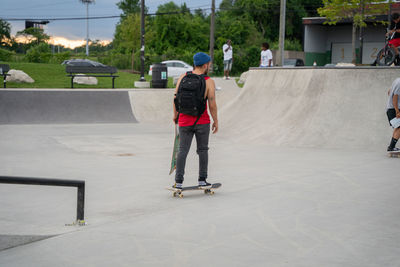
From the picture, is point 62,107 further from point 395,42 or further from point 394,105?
point 394,105

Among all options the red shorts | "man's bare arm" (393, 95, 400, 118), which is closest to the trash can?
the red shorts

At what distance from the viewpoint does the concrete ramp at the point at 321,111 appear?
1109 centimetres

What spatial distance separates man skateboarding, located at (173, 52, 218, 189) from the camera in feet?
19.8

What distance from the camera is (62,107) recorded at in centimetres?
1675

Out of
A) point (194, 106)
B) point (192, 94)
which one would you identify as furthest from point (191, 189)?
point (192, 94)

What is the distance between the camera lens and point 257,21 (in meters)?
66.3

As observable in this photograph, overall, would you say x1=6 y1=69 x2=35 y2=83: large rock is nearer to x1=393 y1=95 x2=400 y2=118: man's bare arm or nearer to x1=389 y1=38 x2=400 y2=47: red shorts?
x1=389 y1=38 x2=400 y2=47: red shorts

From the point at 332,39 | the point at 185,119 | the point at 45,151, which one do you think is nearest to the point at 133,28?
the point at 332,39

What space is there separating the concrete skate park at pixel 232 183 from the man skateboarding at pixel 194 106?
0.61 m

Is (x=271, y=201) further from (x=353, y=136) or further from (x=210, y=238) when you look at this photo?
(x=353, y=136)

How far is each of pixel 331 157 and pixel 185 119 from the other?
4.42 m

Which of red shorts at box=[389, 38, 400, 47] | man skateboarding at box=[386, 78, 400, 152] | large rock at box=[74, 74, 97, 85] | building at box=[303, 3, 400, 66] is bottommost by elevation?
man skateboarding at box=[386, 78, 400, 152]

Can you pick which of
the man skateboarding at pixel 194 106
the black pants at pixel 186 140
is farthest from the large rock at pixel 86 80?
the black pants at pixel 186 140

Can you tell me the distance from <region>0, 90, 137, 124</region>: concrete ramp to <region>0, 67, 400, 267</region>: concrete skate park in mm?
62
